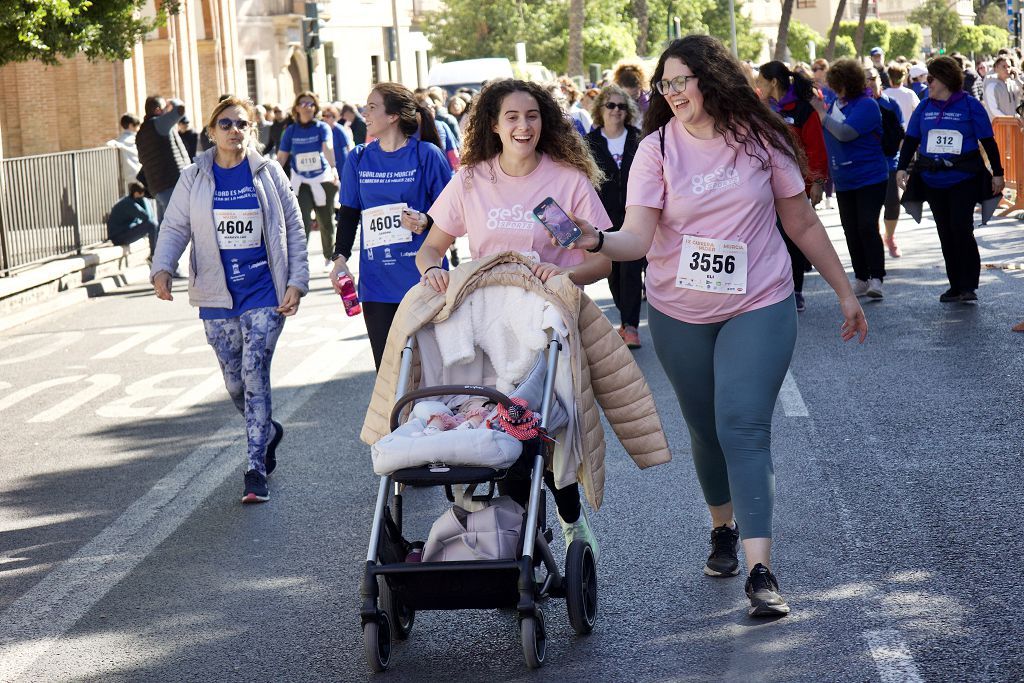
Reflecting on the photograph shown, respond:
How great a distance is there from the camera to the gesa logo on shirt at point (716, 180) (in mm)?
5094

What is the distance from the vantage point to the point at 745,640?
488 cm

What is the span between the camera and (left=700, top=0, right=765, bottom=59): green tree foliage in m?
88.5

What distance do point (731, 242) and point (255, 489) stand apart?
3.03m

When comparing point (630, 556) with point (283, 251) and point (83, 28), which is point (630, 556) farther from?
point (83, 28)

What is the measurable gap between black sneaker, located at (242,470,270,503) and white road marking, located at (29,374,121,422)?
9.65 feet

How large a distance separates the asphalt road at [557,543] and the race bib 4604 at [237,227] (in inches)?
48.4

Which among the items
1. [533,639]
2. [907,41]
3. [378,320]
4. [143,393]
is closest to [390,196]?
[378,320]

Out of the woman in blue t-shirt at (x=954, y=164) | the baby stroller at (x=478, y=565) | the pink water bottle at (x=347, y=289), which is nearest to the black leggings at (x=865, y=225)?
the woman in blue t-shirt at (x=954, y=164)

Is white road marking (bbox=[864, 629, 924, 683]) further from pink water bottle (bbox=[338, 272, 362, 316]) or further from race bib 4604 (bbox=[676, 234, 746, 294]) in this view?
pink water bottle (bbox=[338, 272, 362, 316])

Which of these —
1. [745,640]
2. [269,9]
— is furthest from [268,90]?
[745,640]

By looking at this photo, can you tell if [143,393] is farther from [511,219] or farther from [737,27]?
[737,27]

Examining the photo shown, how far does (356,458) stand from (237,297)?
3.95ft

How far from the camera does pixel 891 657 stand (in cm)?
464

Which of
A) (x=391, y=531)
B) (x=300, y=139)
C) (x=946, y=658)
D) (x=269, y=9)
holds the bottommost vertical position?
(x=946, y=658)
